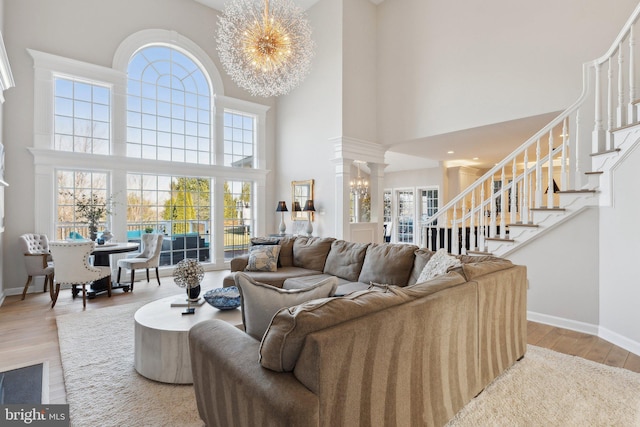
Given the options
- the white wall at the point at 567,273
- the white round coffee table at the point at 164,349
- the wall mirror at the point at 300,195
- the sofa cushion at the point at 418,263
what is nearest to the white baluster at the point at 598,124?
the white wall at the point at 567,273

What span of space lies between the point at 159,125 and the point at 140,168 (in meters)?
0.97

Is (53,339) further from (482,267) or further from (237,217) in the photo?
(237,217)

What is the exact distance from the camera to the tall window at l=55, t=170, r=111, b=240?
5.32 metres

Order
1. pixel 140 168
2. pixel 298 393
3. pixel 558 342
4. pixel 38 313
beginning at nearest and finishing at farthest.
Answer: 1. pixel 298 393
2. pixel 558 342
3. pixel 38 313
4. pixel 140 168

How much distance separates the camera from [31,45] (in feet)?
16.3

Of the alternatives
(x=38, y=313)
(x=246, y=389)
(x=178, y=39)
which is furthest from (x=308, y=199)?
(x=246, y=389)

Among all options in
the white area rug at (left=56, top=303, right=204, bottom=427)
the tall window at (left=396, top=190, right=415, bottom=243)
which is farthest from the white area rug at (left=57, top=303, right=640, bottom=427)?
the tall window at (left=396, top=190, right=415, bottom=243)

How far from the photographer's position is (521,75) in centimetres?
469

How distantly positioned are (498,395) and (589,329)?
1916 mm

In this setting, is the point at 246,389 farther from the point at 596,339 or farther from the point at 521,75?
the point at 521,75

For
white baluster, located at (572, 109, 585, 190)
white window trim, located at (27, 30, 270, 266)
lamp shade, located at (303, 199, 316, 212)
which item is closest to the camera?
white baluster, located at (572, 109, 585, 190)

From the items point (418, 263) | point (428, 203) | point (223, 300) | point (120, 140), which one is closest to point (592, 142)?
point (418, 263)

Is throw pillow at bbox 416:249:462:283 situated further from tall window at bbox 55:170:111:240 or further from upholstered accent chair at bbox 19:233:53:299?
tall window at bbox 55:170:111:240

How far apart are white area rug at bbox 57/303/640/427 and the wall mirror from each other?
4.52 m
